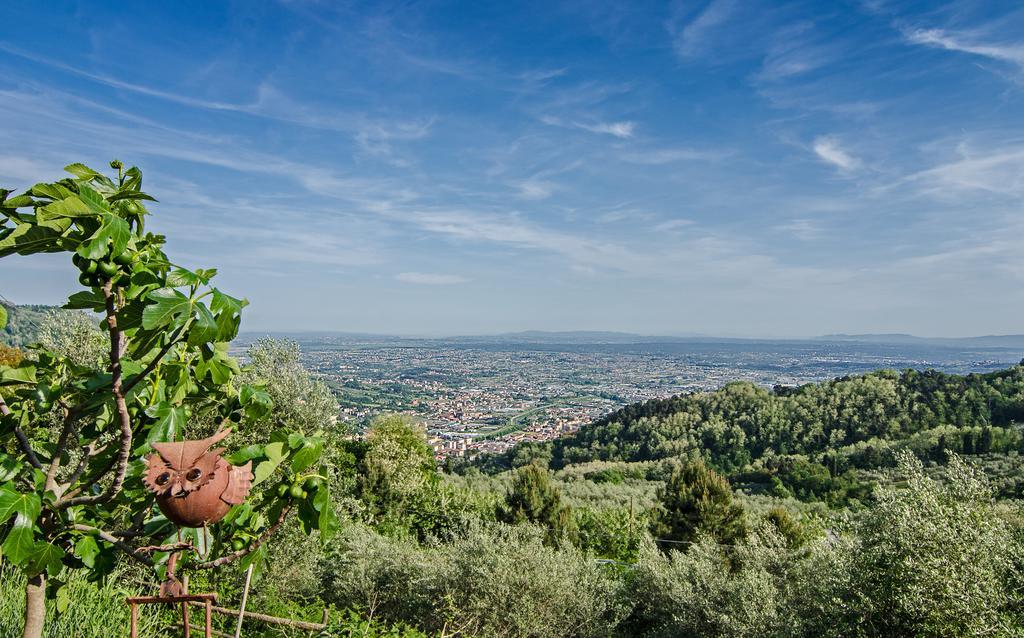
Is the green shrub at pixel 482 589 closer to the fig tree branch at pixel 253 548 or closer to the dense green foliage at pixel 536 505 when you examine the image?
the fig tree branch at pixel 253 548

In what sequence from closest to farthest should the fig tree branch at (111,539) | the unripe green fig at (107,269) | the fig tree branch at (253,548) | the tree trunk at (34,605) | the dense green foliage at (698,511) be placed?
the unripe green fig at (107,269) < the fig tree branch at (253,548) < the fig tree branch at (111,539) < the tree trunk at (34,605) < the dense green foliage at (698,511)

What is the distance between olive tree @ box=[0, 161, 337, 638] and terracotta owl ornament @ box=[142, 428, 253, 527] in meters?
0.08

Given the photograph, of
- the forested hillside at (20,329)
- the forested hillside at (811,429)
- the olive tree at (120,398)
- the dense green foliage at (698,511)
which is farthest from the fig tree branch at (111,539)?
the forested hillside at (20,329)

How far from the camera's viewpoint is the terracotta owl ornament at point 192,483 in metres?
1.55

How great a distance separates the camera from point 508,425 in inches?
3342

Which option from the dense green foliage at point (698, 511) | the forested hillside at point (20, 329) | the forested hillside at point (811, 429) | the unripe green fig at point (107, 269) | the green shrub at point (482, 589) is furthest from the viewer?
the forested hillside at point (20, 329)

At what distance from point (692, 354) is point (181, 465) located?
201046 mm

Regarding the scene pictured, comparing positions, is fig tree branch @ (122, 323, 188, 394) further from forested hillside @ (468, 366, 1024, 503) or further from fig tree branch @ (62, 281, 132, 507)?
forested hillside @ (468, 366, 1024, 503)

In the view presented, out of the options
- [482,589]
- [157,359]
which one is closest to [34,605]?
[157,359]

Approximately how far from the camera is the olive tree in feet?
4.85

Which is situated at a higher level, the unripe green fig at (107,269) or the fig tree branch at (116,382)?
the unripe green fig at (107,269)

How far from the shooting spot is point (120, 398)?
166 centimetres

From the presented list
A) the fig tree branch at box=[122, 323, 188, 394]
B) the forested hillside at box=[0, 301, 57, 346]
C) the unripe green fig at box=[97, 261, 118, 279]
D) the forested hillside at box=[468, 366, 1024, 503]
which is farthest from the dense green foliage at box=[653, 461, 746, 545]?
the forested hillside at box=[0, 301, 57, 346]

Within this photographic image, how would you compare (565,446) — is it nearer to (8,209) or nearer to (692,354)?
(8,209)
